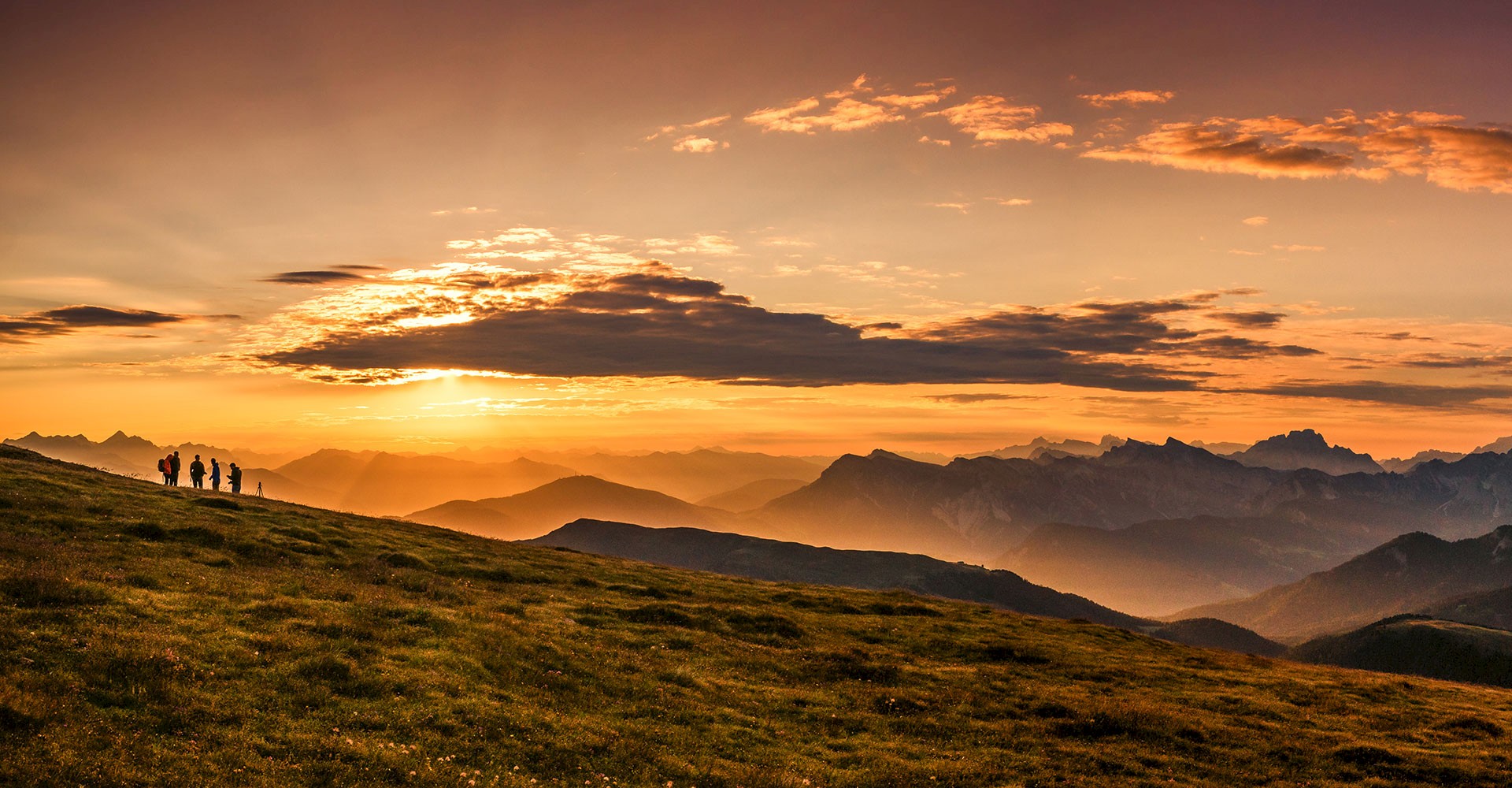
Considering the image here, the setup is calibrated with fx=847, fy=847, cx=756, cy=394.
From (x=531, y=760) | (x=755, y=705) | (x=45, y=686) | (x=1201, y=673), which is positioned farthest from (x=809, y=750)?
(x=1201, y=673)

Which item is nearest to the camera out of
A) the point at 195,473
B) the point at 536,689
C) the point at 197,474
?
the point at 536,689

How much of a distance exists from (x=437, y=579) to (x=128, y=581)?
18.8 m

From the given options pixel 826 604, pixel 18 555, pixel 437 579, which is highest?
pixel 18 555

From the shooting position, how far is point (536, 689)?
32.6 meters

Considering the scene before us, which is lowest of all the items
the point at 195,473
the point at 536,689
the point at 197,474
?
the point at 536,689

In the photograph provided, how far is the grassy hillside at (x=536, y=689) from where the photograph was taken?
906 inches

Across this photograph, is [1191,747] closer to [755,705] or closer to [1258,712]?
[1258,712]

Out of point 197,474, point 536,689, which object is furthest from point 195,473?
point 536,689

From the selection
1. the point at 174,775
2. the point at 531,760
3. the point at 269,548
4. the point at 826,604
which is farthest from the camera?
the point at 826,604

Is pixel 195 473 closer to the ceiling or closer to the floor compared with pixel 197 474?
closer to the ceiling

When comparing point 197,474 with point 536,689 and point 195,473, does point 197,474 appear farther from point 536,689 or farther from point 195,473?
point 536,689

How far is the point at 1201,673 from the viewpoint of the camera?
56156mm

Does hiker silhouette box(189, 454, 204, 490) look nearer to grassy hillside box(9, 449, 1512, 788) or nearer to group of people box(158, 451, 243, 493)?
group of people box(158, 451, 243, 493)

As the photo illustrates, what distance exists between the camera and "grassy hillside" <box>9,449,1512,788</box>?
906 inches
